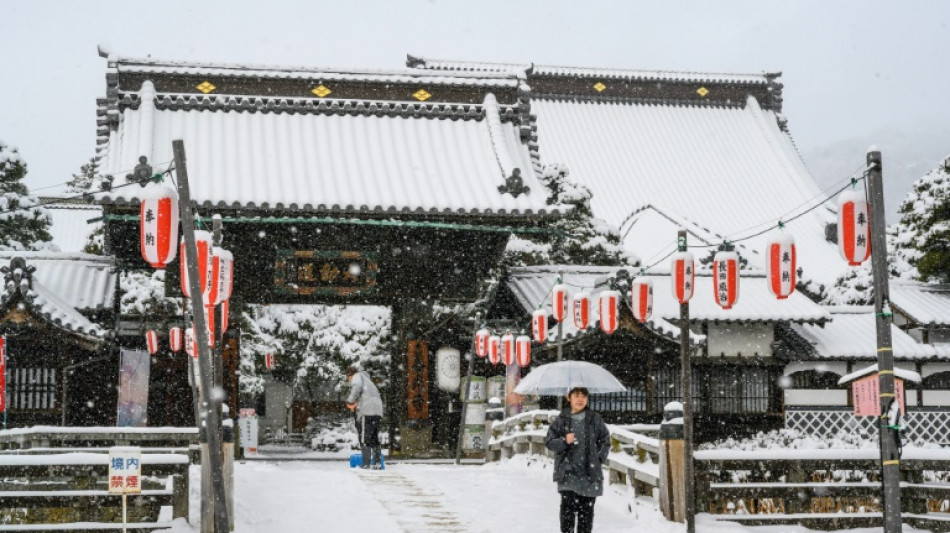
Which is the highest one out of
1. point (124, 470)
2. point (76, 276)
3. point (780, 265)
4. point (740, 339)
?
point (76, 276)

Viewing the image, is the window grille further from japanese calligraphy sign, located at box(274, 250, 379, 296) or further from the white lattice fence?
the white lattice fence

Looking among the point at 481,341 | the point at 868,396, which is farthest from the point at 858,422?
the point at 868,396

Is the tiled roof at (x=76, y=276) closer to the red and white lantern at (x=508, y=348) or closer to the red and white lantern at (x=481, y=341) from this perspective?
the red and white lantern at (x=481, y=341)

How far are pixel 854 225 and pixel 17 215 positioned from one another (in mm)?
20218

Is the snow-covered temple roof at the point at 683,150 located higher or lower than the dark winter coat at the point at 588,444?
higher

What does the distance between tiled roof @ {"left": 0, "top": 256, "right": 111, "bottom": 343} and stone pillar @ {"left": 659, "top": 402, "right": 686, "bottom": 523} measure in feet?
37.3

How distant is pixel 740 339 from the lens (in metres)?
25.9

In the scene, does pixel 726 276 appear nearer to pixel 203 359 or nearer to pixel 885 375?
pixel 885 375

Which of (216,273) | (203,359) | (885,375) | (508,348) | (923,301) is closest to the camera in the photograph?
(203,359)

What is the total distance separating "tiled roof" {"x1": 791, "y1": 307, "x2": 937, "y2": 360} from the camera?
2673 cm

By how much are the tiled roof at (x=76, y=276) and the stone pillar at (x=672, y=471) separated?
12.8 meters

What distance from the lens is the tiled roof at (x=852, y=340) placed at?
2673cm

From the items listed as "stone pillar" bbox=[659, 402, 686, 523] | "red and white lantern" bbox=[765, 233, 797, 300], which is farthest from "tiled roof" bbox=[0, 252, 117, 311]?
"stone pillar" bbox=[659, 402, 686, 523]

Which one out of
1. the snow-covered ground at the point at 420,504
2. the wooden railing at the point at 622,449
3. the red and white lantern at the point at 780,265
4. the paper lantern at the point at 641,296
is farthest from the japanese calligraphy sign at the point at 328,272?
the red and white lantern at the point at 780,265
